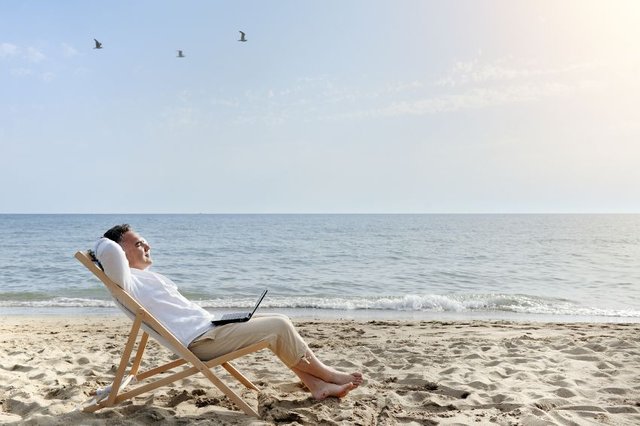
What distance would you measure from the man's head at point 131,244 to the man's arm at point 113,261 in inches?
13.9

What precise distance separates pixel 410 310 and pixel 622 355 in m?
5.54

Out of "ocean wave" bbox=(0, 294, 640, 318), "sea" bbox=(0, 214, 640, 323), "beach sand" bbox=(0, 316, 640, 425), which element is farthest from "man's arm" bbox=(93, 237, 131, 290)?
"ocean wave" bbox=(0, 294, 640, 318)

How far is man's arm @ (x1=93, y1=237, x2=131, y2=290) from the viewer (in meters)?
3.52

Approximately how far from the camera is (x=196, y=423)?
356 cm

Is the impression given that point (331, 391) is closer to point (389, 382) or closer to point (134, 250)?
point (389, 382)

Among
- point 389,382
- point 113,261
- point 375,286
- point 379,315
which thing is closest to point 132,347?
point 113,261

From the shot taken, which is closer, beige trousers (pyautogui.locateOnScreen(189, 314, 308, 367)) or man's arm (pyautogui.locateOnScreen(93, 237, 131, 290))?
man's arm (pyautogui.locateOnScreen(93, 237, 131, 290))

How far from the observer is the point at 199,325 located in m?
3.76

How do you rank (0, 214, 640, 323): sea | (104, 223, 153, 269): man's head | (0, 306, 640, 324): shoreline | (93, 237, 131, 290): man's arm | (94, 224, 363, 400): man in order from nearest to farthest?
(93, 237, 131, 290): man's arm
(94, 224, 363, 400): man
(104, 223, 153, 269): man's head
(0, 306, 640, 324): shoreline
(0, 214, 640, 323): sea

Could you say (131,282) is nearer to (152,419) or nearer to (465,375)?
(152,419)

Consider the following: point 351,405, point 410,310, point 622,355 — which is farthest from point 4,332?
point 622,355

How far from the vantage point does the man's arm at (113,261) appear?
352 centimetres

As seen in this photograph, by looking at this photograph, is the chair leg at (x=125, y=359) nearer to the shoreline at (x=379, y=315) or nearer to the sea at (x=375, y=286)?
the shoreline at (x=379, y=315)

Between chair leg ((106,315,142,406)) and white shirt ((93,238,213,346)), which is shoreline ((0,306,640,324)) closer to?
white shirt ((93,238,213,346))
